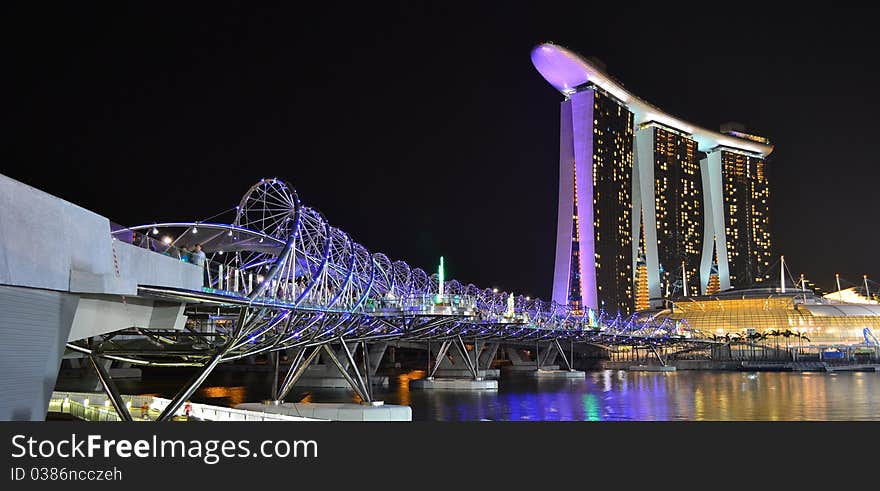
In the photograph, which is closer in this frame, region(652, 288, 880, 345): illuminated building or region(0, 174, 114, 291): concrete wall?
Answer: region(0, 174, 114, 291): concrete wall

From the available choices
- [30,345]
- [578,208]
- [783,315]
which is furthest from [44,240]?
[783,315]

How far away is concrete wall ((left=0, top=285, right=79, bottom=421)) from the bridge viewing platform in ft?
0.08

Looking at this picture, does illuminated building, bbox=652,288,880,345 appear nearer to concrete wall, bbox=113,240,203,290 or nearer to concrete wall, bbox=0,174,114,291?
concrete wall, bbox=113,240,203,290

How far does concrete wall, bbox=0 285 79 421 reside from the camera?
15281 millimetres

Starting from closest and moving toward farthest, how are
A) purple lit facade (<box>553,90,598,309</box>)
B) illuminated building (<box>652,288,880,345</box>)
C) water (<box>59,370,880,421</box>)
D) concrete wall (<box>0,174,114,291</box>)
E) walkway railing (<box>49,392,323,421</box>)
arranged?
concrete wall (<box>0,174,114,291</box>) < walkway railing (<box>49,392,323,421</box>) < water (<box>59,370,880,421</box>) < illuminated building (<box>652,288,880,345</box>) < purple lit facade (<box>553,90,598,309</box>)

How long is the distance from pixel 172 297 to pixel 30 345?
632 centimetres

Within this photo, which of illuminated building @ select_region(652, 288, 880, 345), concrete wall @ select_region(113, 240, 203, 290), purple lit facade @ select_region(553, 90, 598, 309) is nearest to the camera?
concrete wall @ select_region(113, 240, 203, 290)

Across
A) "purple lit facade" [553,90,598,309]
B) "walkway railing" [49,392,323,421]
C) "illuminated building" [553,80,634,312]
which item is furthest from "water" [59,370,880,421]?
"illuminated building" [553,80,634,312]

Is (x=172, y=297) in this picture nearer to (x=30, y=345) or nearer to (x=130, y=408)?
(x=30, y=345)

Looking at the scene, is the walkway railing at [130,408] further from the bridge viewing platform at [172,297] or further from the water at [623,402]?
the water at [623,402]

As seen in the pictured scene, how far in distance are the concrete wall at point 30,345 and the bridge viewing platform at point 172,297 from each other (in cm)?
3

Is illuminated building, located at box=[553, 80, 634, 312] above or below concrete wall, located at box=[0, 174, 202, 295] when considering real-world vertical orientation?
above

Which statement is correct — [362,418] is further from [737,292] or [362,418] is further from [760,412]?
[737,292]

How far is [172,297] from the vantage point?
22.3 m
